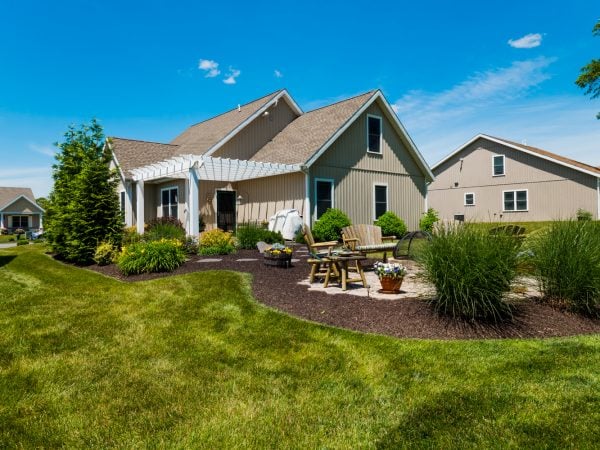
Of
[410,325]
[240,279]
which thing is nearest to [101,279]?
[240,279]

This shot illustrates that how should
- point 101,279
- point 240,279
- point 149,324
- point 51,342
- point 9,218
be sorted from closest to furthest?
point 51,342 < point 149,324 < point 240,279 < point 101,279 < point 9,218

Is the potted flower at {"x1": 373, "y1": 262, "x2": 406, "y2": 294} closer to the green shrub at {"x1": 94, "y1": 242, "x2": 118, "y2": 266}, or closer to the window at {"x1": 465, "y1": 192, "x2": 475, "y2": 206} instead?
the green shrub at {"x1": 94, "y1": 242, "x2": 118, "y2": 266}

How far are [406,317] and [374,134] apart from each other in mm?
12678

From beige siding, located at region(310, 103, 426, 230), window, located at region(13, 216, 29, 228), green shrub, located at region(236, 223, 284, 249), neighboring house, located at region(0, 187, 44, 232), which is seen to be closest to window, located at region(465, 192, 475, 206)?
beige siding, located at region(310, 103, 426, 230)

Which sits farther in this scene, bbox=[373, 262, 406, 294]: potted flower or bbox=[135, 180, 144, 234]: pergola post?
bbox=[135, 180, 144, 234]: pergola post

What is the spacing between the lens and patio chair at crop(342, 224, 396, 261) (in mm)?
7884

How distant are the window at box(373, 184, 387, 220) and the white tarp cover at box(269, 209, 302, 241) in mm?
4049

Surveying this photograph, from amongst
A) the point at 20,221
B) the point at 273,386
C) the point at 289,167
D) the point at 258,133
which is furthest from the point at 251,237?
the point at 20,221

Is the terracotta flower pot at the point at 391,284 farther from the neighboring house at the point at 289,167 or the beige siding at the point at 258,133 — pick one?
the beige siding at the point at 258,133

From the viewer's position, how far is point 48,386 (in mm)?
3221

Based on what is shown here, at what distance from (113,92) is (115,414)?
16932mm

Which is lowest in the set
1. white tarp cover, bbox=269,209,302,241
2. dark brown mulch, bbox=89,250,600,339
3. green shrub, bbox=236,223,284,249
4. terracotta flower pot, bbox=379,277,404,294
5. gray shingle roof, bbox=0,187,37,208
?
dark brown mulch, bbox=89,250,600,339

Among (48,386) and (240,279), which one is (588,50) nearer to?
(240,279)

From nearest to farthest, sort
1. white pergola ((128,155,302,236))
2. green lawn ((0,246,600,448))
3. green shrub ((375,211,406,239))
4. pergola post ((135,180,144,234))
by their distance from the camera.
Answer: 1. green lawn ((0,246,600,448))
2. white pergola ((128,155,302,236))
3. pergola post ((135,180,144,234))
4. green shrub ((375,211,406,239))
